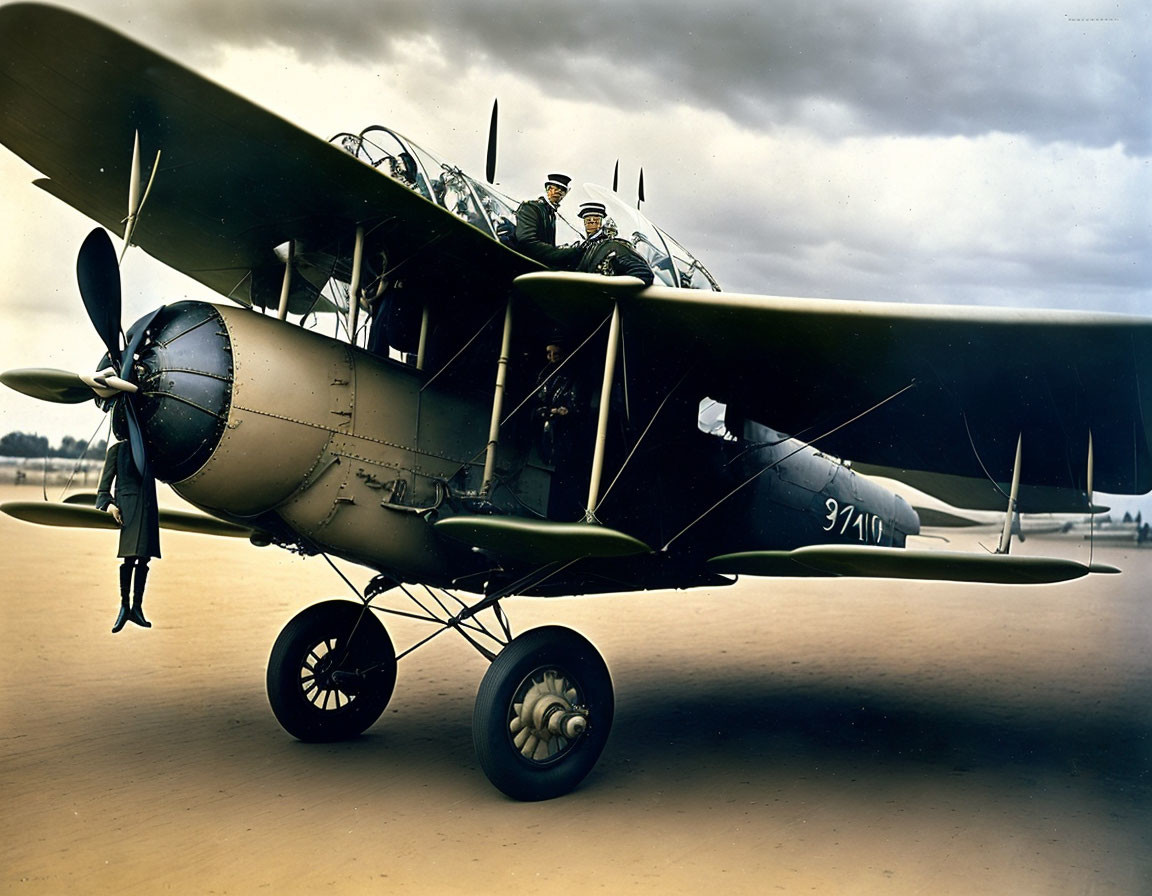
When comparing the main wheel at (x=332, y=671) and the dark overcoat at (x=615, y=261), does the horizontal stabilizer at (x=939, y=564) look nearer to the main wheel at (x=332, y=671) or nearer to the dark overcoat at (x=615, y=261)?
the dark overcoat at (x=615, y=261)

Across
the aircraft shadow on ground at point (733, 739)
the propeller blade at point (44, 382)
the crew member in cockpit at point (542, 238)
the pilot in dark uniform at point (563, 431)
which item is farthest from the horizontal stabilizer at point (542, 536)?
the propeller blade at point (44, 382)

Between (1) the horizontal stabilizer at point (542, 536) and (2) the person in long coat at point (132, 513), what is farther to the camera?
(1) the horizontal stabilizer at point (542, 536)

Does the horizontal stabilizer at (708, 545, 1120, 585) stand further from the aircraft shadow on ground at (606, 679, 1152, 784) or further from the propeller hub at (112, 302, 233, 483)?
the propeller hub at (112, 302, 233, 483)

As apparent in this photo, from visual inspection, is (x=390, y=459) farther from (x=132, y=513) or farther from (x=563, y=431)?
(x=132, y=513)

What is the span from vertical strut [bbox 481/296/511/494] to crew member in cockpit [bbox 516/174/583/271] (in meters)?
0.44

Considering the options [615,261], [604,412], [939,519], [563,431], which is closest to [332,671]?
[563,431]

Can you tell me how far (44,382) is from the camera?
4730 millimetres

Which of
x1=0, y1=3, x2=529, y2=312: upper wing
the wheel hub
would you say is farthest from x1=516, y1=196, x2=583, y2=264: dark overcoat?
the wheel hub

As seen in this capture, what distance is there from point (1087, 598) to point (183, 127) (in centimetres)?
1883

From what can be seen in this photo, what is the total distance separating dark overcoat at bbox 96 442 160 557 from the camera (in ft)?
15.4

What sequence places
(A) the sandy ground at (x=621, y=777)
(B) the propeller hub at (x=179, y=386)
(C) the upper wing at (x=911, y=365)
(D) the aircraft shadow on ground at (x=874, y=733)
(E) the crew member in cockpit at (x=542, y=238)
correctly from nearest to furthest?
1. (A) the sandy ground at (x=621, y=777)
2. (B) the propeller hub at (x=179, y=386)
3. (C) the upper wing at (x=911, y=365)
4. (E) the crew member in cockpit at (x=542, y=238)
5. (D) the aircraft shadow on ground at (x=874, y=733)

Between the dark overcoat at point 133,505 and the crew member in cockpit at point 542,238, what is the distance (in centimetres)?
270

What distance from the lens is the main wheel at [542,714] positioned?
17.3 feet

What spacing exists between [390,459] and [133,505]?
145 centimetres
